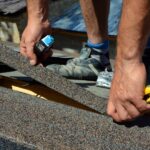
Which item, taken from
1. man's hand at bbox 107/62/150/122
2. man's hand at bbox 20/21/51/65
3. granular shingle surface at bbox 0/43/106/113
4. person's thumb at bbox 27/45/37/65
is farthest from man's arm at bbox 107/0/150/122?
man's hand at bbox 20/21/51/65

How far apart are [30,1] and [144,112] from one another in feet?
3.54

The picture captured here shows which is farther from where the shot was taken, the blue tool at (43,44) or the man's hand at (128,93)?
the blue tool at (43,44)

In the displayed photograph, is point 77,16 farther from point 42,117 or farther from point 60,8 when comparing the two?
point 42,117

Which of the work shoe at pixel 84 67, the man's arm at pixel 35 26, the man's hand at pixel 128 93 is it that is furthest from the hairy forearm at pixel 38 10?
the man's hand at pixel 128 93

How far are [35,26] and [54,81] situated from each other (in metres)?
0.51

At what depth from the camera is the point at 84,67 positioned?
2801 mm

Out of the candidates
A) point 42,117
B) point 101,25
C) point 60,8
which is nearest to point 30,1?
point 101,25

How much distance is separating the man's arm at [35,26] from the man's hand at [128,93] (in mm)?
742

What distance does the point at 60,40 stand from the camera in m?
5.71

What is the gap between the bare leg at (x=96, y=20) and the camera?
289 cm

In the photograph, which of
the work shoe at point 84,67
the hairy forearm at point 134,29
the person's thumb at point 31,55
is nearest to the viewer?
the hairy forearm at point 134,29

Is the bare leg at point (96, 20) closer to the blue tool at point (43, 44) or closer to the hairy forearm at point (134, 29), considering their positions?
the blue tool at point (43, 44)

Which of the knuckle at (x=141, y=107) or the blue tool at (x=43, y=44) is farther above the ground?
the knuckle at (x=141, y=107)

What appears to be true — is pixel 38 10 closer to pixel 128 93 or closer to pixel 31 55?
pixel 31 55
